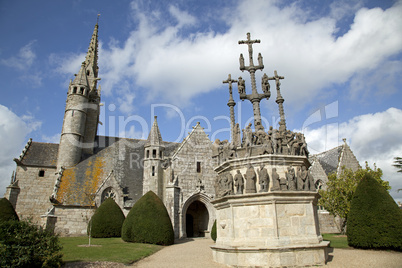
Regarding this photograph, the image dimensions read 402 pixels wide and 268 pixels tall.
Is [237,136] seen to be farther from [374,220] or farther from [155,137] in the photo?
[155,137]

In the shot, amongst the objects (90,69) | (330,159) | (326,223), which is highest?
(90,69)

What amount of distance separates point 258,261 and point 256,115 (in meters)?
4.75

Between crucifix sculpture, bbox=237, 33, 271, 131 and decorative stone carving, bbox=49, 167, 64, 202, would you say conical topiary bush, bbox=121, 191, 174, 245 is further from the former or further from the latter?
crucifix sculpture, bbox=237, 33, 271, 131

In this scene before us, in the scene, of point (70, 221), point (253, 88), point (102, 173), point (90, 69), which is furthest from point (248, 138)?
point (90, 69)

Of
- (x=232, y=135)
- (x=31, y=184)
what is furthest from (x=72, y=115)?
(x=232, y=135)

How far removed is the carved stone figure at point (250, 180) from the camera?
738 centimetres

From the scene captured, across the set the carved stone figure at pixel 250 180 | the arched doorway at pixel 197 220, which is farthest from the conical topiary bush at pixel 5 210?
the carved stone figure at pixel 250 180

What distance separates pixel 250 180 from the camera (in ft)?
24.5

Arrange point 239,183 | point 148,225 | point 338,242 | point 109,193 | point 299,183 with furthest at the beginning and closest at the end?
1. point 109,193
2. point 148,225
3. point 338,242
4. point 239,183
5. point 299,183

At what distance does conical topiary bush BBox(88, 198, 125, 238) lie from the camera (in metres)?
15.8

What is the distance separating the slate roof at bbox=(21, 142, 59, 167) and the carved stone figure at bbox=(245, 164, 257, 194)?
813 inches

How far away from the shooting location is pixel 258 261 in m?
6.69

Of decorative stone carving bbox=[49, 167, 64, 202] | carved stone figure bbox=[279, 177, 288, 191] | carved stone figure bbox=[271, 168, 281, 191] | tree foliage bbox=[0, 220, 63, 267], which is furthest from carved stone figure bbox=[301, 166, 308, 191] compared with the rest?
decorative stone carving bbox=[49, 167, 64, 202]

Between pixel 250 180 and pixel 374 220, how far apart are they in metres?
7.13
